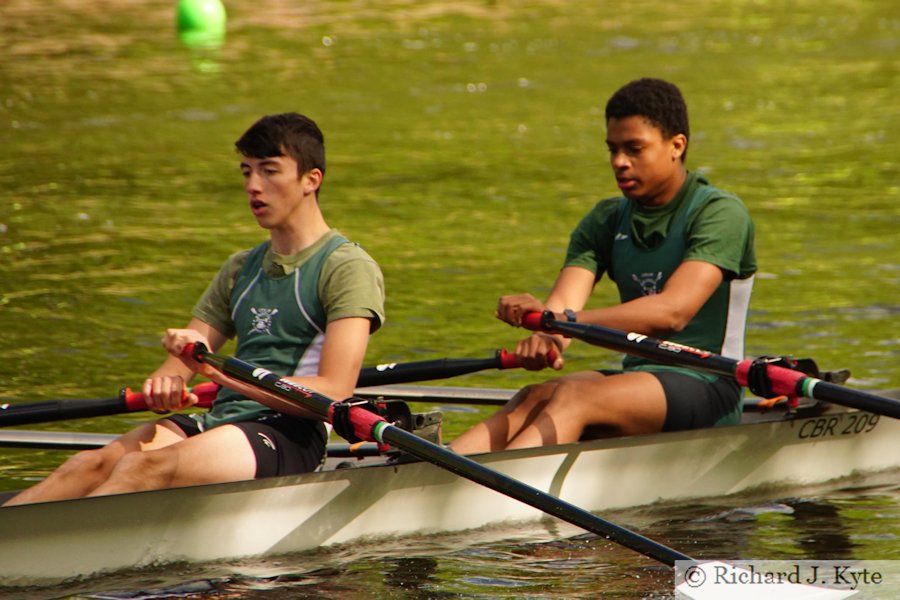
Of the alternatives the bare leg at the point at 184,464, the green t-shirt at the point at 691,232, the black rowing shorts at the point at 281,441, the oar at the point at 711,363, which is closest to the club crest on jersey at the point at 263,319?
the black rowing shorts at the point at 281,441

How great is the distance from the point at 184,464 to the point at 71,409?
90 cm

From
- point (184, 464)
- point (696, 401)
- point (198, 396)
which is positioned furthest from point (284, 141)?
point (696, 401)

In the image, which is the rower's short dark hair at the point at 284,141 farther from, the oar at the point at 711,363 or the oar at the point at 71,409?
the oar at the point at 711,363

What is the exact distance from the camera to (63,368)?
9492mm

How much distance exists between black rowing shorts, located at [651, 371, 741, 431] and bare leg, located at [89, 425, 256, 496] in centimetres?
181

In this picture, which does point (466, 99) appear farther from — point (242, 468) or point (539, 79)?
point (242, 468)

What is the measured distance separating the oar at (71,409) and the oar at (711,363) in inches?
58.3

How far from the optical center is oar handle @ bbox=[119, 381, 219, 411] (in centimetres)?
604

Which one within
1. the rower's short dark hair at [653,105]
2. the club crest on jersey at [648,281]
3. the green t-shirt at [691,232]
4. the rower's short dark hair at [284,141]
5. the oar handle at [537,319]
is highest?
the rower's short dark hair at [653,105]

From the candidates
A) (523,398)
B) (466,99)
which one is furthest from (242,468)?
(466,99)

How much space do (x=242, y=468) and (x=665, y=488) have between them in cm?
190

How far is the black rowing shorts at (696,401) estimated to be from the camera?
642 cm

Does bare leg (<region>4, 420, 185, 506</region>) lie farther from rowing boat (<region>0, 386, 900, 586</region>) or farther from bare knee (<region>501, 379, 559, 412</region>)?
bare knee (<region>501, 379, 559, 412</region>)

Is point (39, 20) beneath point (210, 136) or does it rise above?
above
